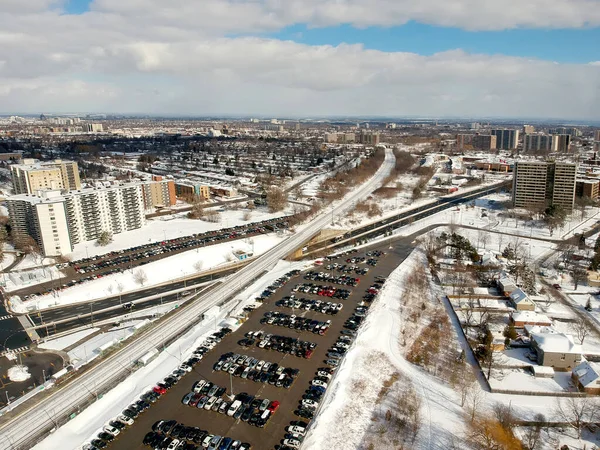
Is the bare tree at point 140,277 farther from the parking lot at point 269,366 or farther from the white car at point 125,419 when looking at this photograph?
the white car at point 125,419

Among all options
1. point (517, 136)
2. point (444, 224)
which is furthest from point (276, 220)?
point (517, 136)

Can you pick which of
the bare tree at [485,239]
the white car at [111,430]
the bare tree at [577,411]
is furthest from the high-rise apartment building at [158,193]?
the bare tree at [577,411]

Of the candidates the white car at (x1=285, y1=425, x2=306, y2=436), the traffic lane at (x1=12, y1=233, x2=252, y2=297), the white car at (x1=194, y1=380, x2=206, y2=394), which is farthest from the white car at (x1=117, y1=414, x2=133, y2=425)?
the traffic lane at (x1=12, y1=233, x2=252, y2=297)

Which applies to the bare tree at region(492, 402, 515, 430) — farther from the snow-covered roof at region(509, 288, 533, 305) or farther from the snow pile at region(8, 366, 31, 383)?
the snow pile at region(8, 366, 31, 383)

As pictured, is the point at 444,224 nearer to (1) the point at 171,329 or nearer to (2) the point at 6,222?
(1) the point at 171,329

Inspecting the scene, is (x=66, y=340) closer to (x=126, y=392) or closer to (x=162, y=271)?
(x=126, y=392)
